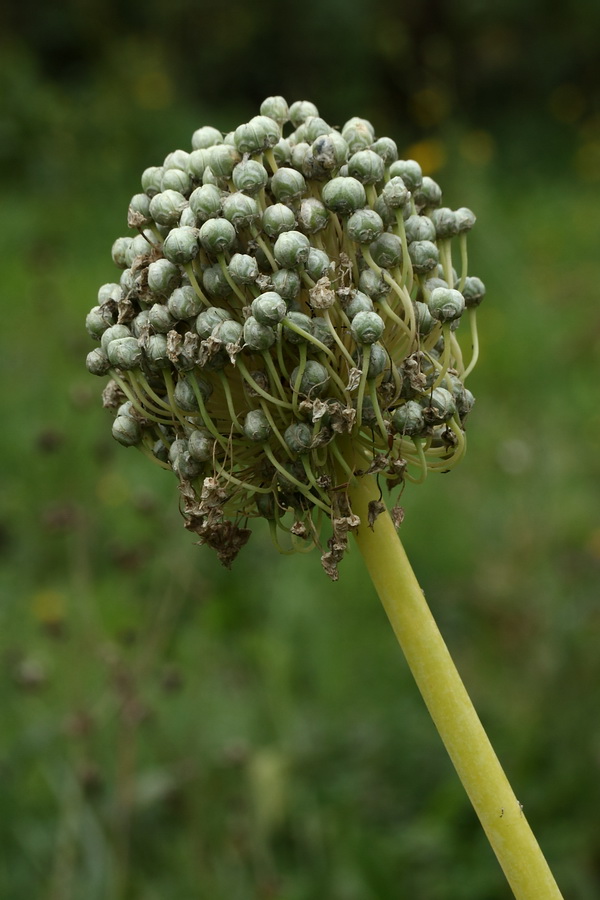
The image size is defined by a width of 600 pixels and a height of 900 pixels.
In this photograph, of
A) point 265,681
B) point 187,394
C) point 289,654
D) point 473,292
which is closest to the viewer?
point 187,394

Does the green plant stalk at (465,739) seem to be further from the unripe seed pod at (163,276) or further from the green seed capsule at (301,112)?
the green seed capsule at (301,112)

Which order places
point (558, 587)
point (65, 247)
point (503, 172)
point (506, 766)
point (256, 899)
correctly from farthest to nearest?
1. point (503, 172)
2. point (65, 247)
3. point (558, 587)
4. point (506, 766)
5. point (256, 899)

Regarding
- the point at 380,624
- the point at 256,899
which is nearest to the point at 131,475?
the point at 380,624

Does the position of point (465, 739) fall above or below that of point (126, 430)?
below

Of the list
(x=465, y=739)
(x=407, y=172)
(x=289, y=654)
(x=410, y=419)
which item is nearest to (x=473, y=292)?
(x=407, y=172)

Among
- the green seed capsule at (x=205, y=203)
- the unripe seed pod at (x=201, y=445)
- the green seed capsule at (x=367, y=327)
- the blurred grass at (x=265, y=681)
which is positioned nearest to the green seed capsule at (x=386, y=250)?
the green seed capsule at (x=367, y=327)

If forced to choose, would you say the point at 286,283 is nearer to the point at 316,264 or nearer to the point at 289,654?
the point at 316,264

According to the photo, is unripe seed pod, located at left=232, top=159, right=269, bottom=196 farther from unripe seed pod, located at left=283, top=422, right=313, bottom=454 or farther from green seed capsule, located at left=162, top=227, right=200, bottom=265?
unripe seed pod, located at left=283, top=422, right=313, bottom=454

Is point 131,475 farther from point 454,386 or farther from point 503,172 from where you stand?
point 503,172
